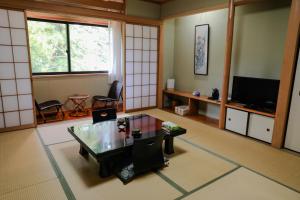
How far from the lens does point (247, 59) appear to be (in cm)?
396

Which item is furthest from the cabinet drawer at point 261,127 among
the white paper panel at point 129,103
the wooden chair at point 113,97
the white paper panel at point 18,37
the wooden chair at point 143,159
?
the white paper panel at point 18,37

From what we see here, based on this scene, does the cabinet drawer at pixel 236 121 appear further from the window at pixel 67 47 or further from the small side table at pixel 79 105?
the window at pixel 67 47

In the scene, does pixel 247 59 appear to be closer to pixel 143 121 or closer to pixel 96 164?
pixel 143 121

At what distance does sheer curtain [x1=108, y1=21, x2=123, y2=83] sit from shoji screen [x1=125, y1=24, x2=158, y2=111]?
0.91 m

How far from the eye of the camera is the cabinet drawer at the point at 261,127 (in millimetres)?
3258

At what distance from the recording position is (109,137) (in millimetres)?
2545

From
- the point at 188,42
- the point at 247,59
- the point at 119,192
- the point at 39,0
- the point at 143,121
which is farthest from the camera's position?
the point at 188,42

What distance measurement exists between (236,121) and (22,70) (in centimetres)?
395

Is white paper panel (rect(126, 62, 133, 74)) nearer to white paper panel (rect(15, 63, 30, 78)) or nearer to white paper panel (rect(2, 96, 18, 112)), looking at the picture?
white paper panel (rect(15, 63, 30, 78))

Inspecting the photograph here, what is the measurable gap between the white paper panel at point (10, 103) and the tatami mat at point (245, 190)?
340 centimetres

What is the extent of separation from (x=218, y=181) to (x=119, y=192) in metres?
1.10

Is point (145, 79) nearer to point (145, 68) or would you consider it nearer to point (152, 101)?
point (145, 68)

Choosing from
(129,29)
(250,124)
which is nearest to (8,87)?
(129,29)

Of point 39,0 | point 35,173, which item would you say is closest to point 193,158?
point 35,173
